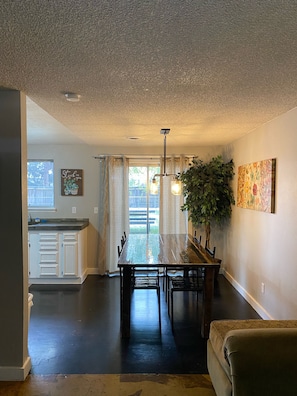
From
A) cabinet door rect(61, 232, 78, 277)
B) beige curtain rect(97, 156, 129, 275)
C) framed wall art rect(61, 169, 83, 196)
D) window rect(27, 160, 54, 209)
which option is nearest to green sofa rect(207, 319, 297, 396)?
cabinet door rect(61, 232, 78, 277)

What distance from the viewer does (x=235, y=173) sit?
14.8 feet

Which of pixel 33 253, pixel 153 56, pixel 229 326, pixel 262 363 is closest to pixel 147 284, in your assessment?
pixel 229 326

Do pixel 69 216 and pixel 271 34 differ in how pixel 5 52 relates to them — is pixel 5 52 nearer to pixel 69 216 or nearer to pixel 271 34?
pixel 271 34

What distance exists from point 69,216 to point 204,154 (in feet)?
8.74

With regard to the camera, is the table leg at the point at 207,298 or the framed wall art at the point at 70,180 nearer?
the table leg at the point at 207,298

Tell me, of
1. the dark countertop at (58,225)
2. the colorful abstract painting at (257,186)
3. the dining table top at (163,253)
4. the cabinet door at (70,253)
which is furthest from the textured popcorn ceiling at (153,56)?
the cabinet door at (70,253)

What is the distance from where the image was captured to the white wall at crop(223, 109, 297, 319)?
2717mm

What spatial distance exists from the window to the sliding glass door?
1.44 metres

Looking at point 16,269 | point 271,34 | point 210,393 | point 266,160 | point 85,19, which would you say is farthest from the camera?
point 266,160

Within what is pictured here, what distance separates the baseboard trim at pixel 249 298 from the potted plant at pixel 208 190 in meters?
0.69

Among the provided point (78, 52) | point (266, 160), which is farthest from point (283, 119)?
point (78, 52)

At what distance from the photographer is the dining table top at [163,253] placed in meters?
2.82

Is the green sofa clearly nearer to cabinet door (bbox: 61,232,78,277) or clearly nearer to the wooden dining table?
the wooden dining table

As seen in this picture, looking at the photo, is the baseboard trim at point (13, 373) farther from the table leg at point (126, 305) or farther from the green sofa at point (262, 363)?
the green sofa at point (262, 363)
